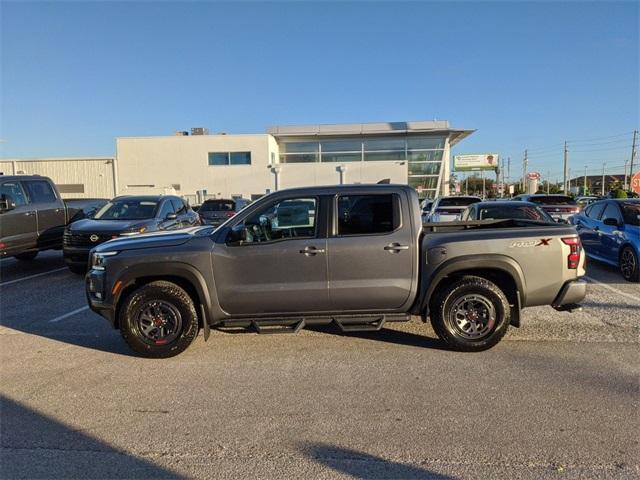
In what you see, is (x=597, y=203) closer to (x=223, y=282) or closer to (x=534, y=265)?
(x=534, y=265)

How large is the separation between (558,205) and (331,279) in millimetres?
11071

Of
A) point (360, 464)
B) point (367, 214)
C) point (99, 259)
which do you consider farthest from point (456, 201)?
point (360, 464)

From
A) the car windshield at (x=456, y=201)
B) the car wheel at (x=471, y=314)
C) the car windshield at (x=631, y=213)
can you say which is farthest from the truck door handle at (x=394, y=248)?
the car windshield at (x=456, y=201)

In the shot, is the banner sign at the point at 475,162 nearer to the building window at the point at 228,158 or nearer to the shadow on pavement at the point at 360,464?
the building window at the point at 228,158

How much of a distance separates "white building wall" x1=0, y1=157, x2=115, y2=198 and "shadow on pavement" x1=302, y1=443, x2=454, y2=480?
132 ft

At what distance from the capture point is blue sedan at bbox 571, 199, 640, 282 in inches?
330

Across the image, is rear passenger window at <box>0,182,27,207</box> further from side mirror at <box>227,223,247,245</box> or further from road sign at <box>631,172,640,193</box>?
road sign at <box>631,172,640,193</box>

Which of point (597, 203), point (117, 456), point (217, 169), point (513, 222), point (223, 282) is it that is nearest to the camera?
point (117, 456)

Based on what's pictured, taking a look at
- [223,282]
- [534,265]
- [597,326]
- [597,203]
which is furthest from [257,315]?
[597,203]

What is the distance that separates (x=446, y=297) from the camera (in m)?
4.96

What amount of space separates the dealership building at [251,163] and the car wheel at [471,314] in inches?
1358

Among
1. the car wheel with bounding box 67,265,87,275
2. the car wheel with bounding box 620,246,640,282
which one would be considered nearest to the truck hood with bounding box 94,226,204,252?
the car wheel with bounding box 67,265,87,275

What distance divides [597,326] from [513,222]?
5.72ft

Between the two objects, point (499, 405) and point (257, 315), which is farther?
point (257, 315)
